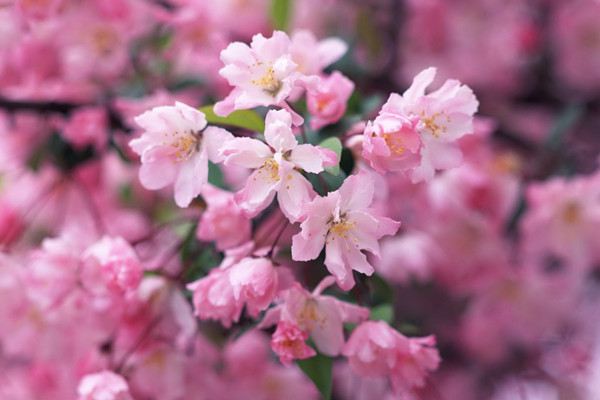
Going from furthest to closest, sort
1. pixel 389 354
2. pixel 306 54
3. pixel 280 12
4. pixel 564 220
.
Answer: pixel 564 220 → pixel 280 12 → pixel 306 54 → pixel 389 354

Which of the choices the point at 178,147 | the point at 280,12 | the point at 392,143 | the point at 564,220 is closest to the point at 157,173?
the point at 178,147

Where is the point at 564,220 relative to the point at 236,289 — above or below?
below

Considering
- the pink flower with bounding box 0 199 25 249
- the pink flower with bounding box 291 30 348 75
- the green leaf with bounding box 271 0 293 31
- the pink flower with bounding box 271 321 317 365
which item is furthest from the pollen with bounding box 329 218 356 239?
the pink flower with bounding box 0 199 25 249

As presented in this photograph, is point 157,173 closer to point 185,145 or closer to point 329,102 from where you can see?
point 185,145

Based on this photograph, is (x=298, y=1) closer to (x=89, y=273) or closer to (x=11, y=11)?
(x=11, y=11)

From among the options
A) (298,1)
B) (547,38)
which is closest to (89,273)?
(298,1)

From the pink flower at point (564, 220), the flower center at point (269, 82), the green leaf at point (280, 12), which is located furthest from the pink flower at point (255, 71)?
the pink flower at point (564, 220)
